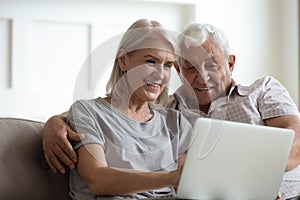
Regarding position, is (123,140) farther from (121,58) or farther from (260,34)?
(260,34)

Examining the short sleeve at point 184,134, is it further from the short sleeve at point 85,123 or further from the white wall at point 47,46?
the white wall at point 47,46

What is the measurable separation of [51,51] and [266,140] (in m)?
2.09

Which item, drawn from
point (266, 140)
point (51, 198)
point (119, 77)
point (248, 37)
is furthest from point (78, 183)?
point (248, 37)

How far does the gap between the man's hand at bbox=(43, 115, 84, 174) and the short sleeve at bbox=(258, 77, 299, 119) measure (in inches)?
27.1

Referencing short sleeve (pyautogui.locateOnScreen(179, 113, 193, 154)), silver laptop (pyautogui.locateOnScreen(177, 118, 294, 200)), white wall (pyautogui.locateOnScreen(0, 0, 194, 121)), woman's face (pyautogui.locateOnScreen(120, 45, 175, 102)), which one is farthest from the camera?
white wall (pyautogui.locateOnScreen(0, 0, 194, 121))

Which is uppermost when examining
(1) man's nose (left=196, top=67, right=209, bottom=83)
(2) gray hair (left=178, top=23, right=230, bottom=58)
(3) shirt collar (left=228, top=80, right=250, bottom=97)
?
(2) gray hair (left=178, top=23, right=230, bottom=58)

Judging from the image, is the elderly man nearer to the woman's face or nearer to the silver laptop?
the woman's face

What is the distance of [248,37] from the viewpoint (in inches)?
144

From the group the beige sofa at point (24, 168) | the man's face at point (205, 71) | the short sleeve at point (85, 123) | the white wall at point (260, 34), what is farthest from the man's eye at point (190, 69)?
the white wall at point (260, 34)

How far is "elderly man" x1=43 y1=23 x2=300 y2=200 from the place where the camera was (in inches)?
78.2

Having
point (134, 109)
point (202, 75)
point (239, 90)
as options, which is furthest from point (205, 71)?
point (134, 109)

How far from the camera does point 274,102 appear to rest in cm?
199

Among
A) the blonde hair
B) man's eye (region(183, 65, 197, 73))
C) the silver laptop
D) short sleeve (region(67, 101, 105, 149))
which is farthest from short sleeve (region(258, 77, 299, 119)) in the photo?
short sleeve (region(67, 101, 105, 149))

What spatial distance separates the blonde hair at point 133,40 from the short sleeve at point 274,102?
1.28 feet
